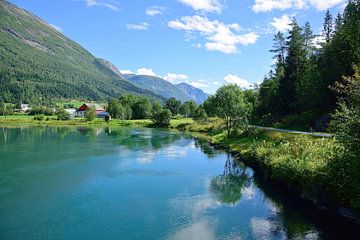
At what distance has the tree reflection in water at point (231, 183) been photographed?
33.4 m

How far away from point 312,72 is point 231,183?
31621mm

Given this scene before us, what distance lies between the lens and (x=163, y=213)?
28.0 m

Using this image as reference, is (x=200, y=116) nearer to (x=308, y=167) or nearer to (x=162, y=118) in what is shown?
(x=162, y=118)

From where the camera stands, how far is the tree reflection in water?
33.4m

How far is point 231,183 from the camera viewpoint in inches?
1549

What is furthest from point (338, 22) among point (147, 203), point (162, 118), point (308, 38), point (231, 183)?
point (162, 118)

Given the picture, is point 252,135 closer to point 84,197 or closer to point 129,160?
point 129,160

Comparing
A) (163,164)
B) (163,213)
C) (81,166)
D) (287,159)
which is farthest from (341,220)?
(81,166)

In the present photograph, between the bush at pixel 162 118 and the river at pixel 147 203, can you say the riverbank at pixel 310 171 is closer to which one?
the river at pixel 147 203

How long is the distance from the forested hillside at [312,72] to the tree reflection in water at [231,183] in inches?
581

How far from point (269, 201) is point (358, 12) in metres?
35.3

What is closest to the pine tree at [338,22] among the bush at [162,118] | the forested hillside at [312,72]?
the forested hillside at [312,72]

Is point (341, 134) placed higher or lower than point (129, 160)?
higher

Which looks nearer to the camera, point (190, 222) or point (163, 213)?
point (190, 222)
